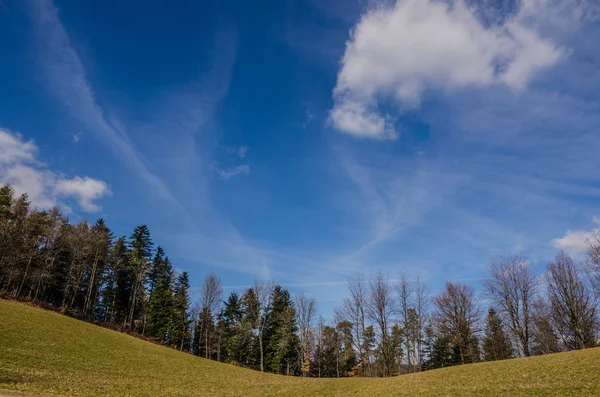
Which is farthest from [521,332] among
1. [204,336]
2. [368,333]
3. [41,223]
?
[41,223]

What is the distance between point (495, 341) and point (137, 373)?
58.6 meters

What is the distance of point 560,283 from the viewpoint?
1828 inches

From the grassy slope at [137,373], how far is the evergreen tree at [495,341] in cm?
3588

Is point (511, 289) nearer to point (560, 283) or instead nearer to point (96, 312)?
point (560, 283)

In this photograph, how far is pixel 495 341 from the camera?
57.7m

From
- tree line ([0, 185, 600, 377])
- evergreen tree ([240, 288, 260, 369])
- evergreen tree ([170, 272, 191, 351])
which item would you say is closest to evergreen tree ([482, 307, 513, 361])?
tree line ([0, 185, 600, 377])

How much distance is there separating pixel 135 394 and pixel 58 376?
5990 millimetres

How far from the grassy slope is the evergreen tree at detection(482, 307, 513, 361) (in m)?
35.9

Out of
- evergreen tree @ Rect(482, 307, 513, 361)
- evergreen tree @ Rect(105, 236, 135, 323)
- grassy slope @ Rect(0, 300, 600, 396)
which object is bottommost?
grassy slope @ Rect(0, 300, 600, 396)

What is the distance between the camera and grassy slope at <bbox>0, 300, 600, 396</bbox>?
16.9 meters

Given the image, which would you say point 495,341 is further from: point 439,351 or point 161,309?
point 161,309

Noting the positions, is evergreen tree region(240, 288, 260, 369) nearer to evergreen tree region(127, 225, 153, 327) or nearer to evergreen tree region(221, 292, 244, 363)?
evergreen tree region(221, 292, 244, 363)

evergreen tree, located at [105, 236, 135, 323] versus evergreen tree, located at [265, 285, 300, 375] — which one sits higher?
evergreen tree, located at [105, 236, 135, 323]

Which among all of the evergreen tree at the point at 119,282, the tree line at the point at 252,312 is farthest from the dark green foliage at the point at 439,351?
the evergreen tree at the point at 119,282
